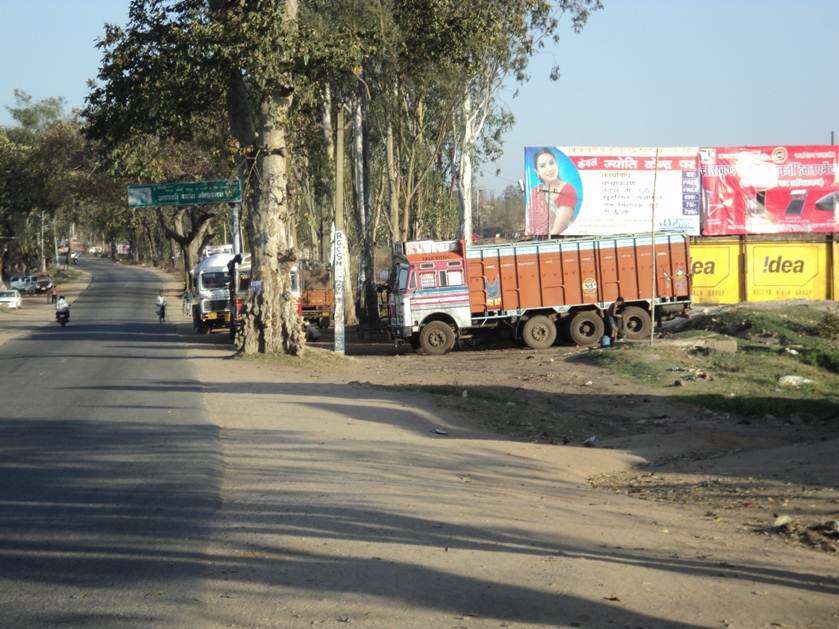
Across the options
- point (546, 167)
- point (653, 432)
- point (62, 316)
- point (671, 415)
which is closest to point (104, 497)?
point (653, 432)

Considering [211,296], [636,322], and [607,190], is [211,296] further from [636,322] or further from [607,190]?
[636,322]

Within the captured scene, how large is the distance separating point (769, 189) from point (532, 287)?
13.2 metres

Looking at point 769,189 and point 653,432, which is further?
point 769,189

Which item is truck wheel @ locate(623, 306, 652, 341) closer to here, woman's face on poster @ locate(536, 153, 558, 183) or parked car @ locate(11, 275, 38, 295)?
woman's face on poster @ locate(536, 153, 558, 183)

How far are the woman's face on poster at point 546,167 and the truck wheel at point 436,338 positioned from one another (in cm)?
911

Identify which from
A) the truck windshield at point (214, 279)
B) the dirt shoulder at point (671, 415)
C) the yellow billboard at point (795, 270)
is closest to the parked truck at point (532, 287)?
the dirt shoulder at point (671, 415)

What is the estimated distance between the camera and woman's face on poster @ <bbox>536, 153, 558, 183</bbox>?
3731 cm

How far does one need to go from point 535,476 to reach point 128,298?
70717mm

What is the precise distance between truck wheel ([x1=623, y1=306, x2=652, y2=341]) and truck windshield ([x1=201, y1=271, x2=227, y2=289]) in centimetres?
1891

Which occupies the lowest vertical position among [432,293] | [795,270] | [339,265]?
[795,270]

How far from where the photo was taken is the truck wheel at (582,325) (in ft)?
103

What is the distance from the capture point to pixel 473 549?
799cm

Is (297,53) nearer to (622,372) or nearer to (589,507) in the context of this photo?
(622,372)

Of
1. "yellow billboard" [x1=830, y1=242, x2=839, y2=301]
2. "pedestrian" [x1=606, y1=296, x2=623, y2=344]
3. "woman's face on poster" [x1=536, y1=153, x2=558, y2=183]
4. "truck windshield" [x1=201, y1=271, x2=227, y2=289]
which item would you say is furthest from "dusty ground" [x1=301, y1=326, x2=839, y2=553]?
"truck windshield" [x1=201, y1=271, x2=227, y2=289]
